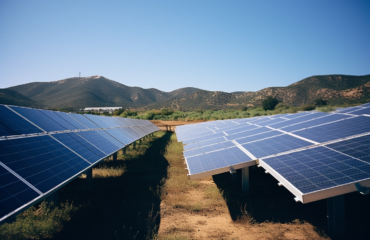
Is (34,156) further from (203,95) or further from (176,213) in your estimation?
(203,95)

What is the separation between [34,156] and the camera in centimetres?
598

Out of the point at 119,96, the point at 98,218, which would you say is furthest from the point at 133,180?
the point at 119,96

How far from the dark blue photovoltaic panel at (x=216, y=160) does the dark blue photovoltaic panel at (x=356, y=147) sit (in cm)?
279

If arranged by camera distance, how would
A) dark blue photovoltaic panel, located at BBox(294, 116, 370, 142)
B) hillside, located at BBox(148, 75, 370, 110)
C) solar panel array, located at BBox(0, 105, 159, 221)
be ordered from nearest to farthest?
solar panel array, located at BBox(0, 105, 159, 221), dark blue photovoltaic panel, located at BBox(294, 116, 370, 142), hillside, located at BBox(148, 75, 370, 110)

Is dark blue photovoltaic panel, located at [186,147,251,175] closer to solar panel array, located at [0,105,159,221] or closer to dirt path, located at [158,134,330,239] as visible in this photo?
dirt path, located at [158,134,330,239]

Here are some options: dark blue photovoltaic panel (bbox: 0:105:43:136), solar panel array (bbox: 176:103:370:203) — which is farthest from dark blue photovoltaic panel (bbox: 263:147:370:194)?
dark blue photovoltaic panel (bbox: 0:105:43:136)

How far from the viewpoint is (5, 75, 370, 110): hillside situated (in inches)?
3130

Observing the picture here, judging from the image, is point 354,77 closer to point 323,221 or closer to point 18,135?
point 323,221

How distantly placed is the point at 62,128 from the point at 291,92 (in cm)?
10347

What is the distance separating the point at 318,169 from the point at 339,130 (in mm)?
3666

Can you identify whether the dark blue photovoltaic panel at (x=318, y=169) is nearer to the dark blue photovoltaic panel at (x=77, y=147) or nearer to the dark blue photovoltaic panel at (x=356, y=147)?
the dark blue photovoltaic panel at (x=356, y=147)

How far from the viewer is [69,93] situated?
133250 mm

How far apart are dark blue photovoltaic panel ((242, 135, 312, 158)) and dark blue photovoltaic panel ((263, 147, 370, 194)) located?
0.70 metres

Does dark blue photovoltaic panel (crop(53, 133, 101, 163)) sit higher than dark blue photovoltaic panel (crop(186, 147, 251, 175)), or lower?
higher
